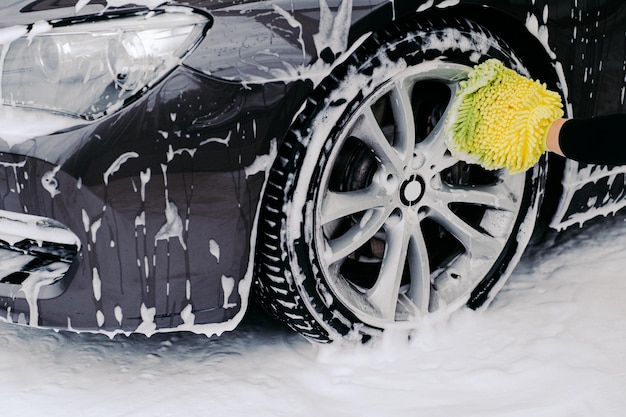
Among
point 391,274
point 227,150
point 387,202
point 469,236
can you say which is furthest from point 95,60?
point 469,236

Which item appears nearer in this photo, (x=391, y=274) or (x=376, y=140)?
(x=376, y=140)

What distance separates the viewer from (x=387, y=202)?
6.28 ft

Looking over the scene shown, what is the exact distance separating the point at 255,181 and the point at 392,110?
455 millimetres

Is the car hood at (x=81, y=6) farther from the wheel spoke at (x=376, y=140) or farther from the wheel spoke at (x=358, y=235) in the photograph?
the wheel spoke at (x=358, y=235)

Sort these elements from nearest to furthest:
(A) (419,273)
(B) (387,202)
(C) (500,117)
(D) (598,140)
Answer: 1. (D) (598,140)
2. (C) (500,117)
3. (B) (387,202)
4. (A) (419,273)

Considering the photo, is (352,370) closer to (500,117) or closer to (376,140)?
(376,140)

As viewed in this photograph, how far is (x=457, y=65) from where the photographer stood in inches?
74.5

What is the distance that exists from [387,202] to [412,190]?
83mm


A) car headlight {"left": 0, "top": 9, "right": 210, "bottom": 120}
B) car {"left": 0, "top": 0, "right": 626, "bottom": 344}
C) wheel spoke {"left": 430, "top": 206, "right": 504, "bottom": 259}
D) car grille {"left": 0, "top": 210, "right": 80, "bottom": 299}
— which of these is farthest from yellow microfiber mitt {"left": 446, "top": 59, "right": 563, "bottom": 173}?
car grille {"left": 0, "top": 210, "right": 80, "bottom": 299}

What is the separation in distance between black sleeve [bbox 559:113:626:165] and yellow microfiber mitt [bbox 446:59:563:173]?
0.11 meters

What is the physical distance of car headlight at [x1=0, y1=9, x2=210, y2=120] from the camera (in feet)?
5.17

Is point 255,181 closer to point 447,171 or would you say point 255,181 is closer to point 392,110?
point 392,110

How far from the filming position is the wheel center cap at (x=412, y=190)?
75.9 inches

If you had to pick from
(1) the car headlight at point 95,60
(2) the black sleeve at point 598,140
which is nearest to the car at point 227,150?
(1) the car headlight at point 95,60
